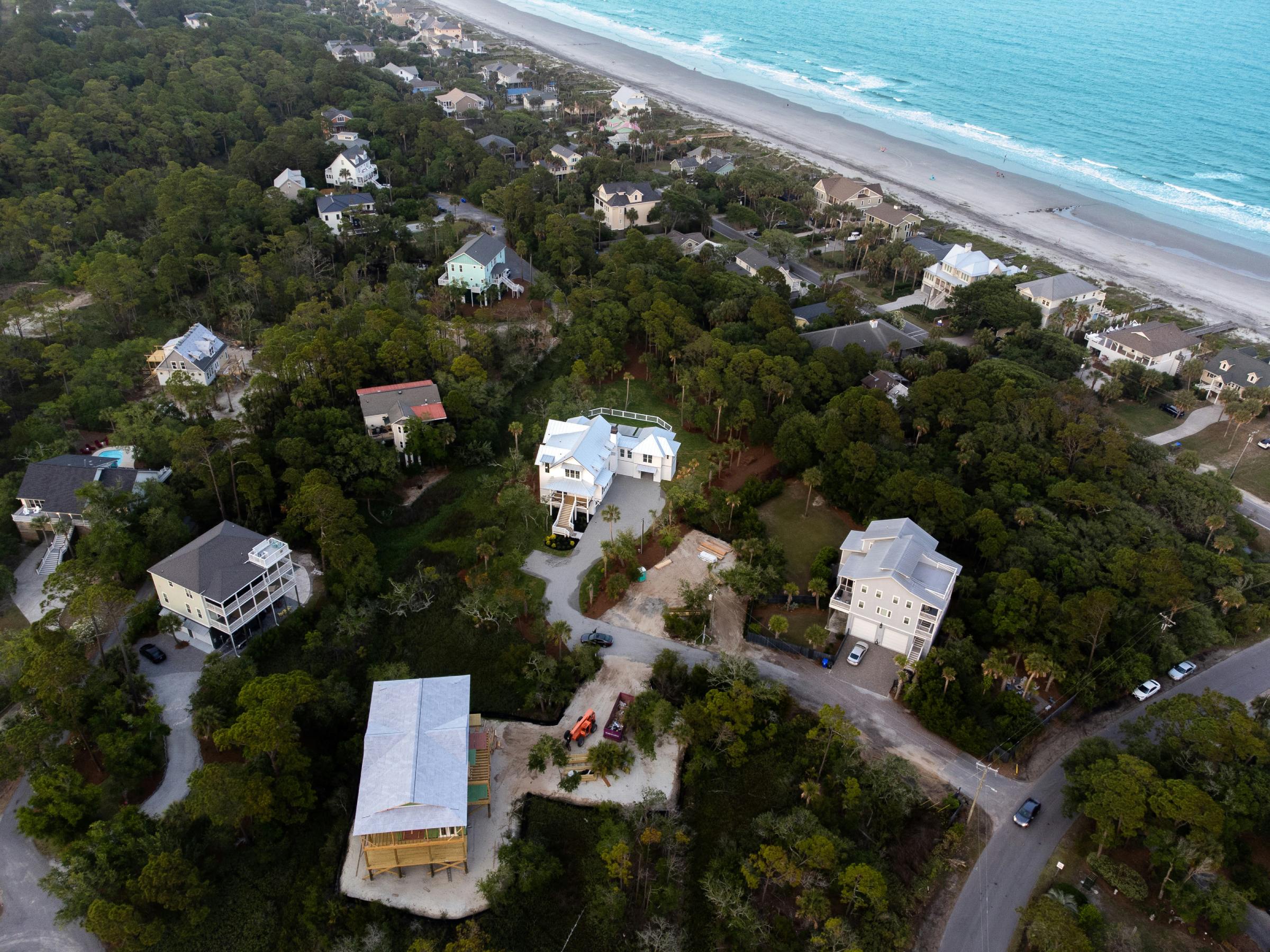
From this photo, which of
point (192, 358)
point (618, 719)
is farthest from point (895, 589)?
point (192, 358)

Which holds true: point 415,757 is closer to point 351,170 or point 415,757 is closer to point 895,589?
Answer: point 895,589

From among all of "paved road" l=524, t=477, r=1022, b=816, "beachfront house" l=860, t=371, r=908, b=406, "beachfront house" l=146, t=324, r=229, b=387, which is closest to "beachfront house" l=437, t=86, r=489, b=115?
"beachfront house" l=146, t=324, r=229, b=387

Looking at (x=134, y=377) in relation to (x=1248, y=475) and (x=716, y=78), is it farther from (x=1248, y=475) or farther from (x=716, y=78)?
(x=716, y=78)

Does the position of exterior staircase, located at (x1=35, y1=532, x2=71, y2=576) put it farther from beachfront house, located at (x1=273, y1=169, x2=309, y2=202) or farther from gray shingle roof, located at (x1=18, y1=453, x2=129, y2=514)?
beachfront house, located at (x1=273, y1=169, x2=309, y2=202)

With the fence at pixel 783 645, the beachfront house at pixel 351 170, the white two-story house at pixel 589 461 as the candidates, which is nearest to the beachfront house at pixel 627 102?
the beachfront house at pixel 351 170

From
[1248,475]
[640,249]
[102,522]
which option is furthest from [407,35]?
[1248,475]
